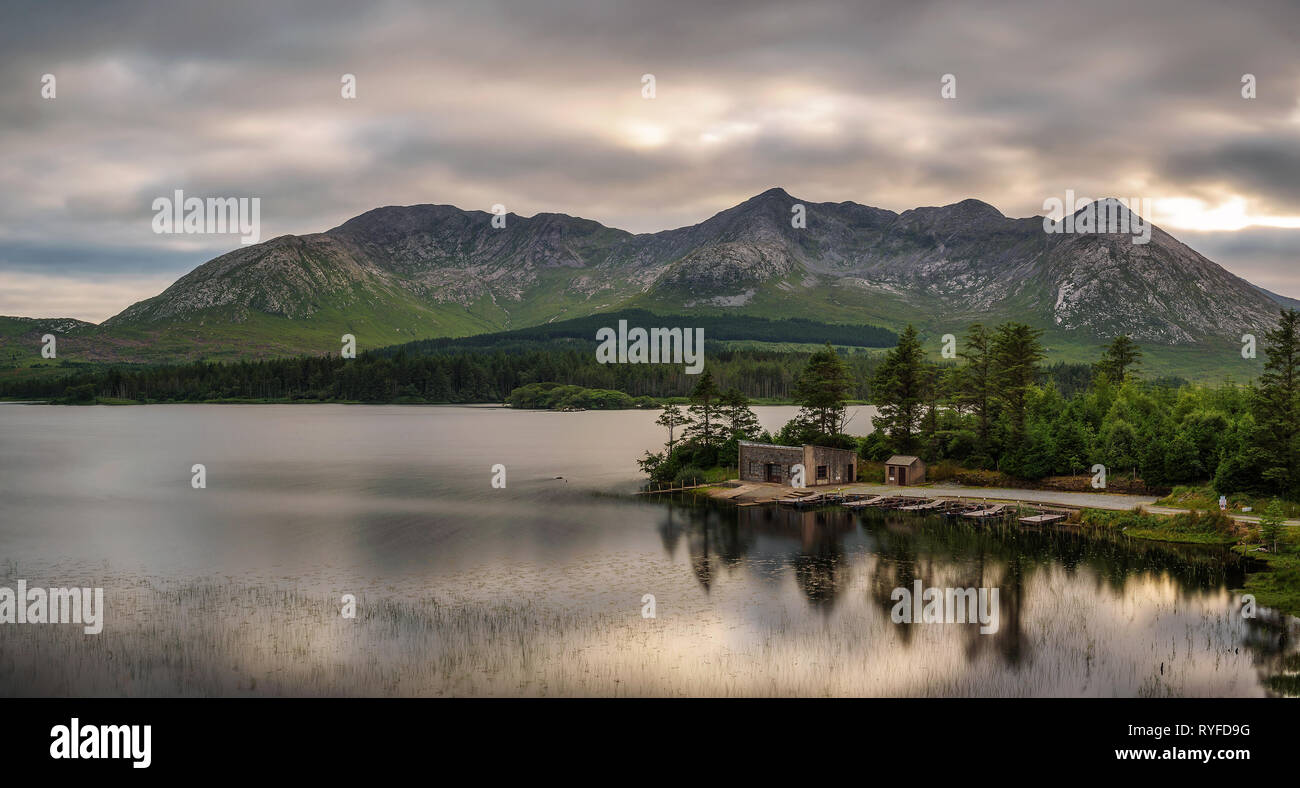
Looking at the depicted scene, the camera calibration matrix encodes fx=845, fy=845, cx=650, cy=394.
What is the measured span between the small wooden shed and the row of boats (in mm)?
7127

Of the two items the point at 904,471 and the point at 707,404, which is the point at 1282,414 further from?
the point at 707,404

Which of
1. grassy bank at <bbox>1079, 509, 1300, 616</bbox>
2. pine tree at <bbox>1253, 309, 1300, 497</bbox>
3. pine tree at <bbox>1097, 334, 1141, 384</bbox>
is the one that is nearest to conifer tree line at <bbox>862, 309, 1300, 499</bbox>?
pine tree at <bbox>1253, 309, 1300, 497</bbox>

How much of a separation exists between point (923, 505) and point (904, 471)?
419 inches

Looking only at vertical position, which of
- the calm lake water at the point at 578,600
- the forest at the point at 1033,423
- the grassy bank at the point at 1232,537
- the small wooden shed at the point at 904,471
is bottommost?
the calm lake water at the point at 578,600

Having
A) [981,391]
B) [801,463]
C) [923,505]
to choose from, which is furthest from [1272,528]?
[801,463]

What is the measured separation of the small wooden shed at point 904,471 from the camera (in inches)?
3004

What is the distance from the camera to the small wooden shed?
76.3 metres

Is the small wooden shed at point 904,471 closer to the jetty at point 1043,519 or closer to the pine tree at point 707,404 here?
the jetty at point 1043,519

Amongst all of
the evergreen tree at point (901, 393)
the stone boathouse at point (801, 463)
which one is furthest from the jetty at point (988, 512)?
the evergreen tree at point (901, 393)

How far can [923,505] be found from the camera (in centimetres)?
6606

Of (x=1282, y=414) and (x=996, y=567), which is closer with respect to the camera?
(x=996, y=567)

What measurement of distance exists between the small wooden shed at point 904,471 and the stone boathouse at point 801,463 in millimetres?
3818

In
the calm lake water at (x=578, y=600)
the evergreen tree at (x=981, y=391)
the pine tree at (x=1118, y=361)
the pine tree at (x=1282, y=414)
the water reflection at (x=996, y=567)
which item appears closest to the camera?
the calm lake water at (x=578, y=600)
